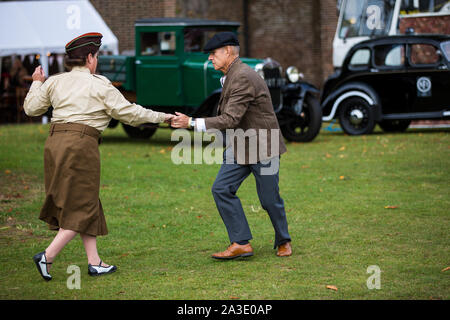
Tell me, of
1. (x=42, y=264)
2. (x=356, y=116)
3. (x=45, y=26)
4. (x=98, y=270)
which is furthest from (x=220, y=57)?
(x=45, y=26)

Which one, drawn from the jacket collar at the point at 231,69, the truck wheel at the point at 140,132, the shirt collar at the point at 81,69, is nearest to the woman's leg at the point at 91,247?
the shirt collar at the point at 81,69

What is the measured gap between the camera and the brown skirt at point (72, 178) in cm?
521

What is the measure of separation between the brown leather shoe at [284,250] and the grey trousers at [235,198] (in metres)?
0.07

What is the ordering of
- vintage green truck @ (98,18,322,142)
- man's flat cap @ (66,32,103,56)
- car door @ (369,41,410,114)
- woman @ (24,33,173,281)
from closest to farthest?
woman @ (24,33,173,281) → man's flat cap @ (66,32,103,56) → vintage green truck @ (98,18,322,142) → car door @ (369,41,410,114)

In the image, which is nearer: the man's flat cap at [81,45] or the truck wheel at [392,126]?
the man's flat cap at [81,45]

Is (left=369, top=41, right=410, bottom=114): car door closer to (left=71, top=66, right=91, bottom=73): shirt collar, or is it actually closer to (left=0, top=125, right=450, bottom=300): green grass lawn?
A: (left=0, top=125, right=450, bottom=300): green grass lawn

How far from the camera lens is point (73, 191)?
205 inches

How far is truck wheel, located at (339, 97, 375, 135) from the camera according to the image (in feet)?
50.3

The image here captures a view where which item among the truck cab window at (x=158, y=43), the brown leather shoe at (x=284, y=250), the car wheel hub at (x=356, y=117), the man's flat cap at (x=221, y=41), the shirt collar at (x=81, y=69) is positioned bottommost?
the car wheel hub at (x=356, y=117)

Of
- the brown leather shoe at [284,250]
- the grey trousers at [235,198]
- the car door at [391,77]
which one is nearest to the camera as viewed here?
the grey trousers at [235,198]

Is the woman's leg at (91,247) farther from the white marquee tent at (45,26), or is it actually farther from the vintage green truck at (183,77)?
the white marquee tent at (45,26)

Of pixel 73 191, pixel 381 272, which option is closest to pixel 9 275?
pixel 73 191

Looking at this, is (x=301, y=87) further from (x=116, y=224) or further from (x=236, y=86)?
(x=236, y=86)

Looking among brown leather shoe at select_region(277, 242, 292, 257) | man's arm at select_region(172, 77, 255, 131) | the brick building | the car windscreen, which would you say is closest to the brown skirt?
man's arm at select_region(172, 77, 255, 131)
